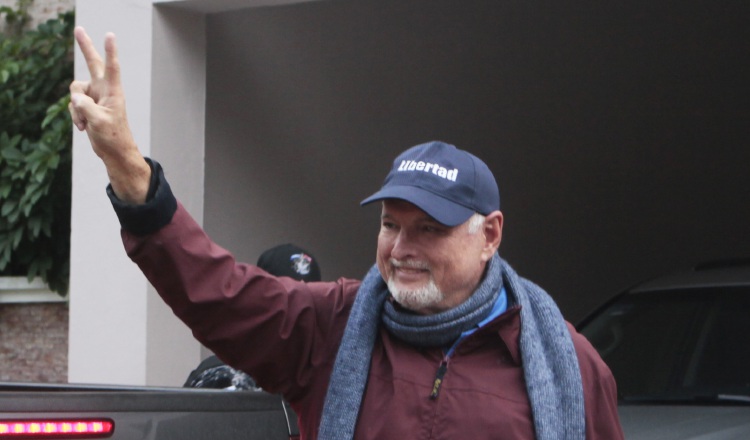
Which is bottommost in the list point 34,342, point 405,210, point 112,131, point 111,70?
point 34,342

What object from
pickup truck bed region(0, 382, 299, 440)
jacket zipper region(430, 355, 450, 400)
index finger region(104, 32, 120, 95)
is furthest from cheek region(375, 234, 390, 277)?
pickup truck bed region(0, 382, 299, 440)

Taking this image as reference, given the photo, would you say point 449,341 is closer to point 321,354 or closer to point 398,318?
point 398,318

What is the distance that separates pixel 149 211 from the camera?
8.08ft

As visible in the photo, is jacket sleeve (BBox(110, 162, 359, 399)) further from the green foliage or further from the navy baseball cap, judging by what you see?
the green foliage

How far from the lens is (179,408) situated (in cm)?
326

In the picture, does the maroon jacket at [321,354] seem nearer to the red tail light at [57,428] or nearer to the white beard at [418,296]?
the white beard at [418,296]

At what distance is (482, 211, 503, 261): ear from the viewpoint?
9.35 feet

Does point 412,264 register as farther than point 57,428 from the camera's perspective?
No

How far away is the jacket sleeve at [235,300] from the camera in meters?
2.49

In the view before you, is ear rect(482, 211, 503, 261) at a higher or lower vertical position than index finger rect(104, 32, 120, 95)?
lower

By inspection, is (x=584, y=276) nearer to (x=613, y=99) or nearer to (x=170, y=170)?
(x=613, y=99)

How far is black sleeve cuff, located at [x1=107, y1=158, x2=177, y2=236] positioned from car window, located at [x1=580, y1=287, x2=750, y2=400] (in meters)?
3.21

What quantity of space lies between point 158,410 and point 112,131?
3.19 feet

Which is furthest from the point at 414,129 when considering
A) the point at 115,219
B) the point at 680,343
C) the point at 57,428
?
the point at 57,428
